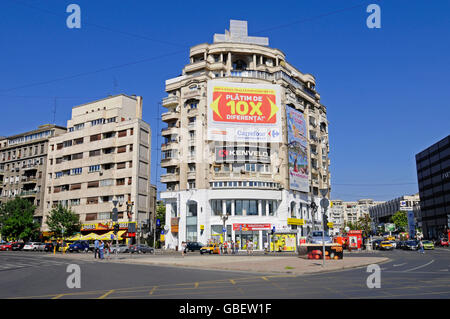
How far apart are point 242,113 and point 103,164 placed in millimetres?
29761

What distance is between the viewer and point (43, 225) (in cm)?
8181

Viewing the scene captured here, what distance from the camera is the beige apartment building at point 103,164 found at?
73162 millimetres

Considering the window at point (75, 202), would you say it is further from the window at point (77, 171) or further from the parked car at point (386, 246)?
the parked car at point (386, 246)

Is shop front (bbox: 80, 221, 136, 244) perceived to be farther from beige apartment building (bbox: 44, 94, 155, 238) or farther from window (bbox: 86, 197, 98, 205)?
window (bbox: 86, 197, 98, 205)

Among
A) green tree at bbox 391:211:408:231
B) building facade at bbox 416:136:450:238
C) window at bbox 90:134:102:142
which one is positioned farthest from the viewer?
green tree at bbox 391:211:408:231

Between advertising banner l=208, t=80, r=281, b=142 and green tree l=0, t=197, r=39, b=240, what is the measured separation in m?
38.9

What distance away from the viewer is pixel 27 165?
88.4m

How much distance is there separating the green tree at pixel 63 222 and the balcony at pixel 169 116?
23824 millimetres

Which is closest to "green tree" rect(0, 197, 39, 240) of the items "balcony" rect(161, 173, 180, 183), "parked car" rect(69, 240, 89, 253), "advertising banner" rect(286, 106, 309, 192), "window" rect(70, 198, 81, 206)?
"window" rect(70, 198, 81, 206)

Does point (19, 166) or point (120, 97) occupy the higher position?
point (120, 97)

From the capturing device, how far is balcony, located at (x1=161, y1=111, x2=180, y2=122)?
228 ft
